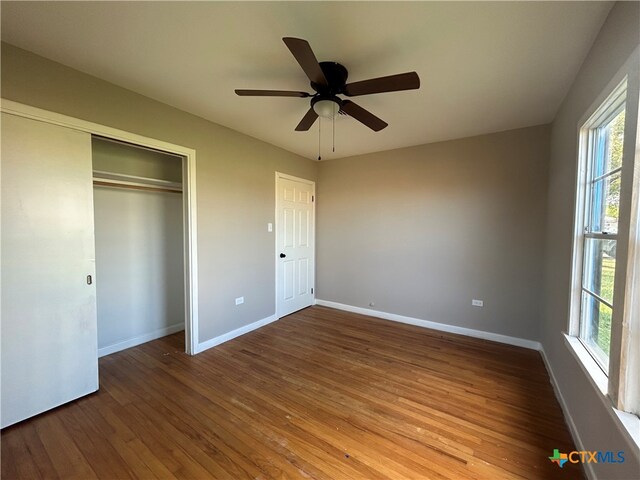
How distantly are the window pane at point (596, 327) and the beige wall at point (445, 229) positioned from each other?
4.26 ft

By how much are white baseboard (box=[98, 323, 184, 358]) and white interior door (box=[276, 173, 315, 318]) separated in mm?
1385

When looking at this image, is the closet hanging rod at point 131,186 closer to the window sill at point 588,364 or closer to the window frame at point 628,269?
the window frame at point 628,269

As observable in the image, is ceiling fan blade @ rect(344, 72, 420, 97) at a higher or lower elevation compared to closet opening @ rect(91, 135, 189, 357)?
higher

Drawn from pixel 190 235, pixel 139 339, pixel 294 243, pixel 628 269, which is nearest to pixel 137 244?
pixel 190 235

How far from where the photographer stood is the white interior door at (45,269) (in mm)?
1711

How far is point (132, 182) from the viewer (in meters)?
2.90

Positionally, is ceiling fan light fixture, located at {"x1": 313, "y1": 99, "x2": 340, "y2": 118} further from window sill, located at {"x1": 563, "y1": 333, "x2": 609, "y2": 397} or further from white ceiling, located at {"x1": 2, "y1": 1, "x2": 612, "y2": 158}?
window sill, located at {"x1": 563, "y1": 333, "x2": 609, "y2": 397}

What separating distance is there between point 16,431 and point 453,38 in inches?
149

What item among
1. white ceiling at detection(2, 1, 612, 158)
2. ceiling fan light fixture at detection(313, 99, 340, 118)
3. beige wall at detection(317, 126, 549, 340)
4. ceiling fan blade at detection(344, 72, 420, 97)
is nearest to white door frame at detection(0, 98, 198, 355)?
white ceiling at detection(2, 1, 612, 158)

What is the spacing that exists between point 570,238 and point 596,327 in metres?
0.66

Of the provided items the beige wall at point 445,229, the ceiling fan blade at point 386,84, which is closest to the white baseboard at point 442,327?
the beige wall at point 445,229

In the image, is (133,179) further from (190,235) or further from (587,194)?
(587,194)

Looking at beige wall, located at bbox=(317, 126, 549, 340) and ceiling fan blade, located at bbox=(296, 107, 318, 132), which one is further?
beige wall, located at bbox=(317, 126, 549, 340)

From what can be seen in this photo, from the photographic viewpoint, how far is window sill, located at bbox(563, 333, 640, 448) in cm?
104
